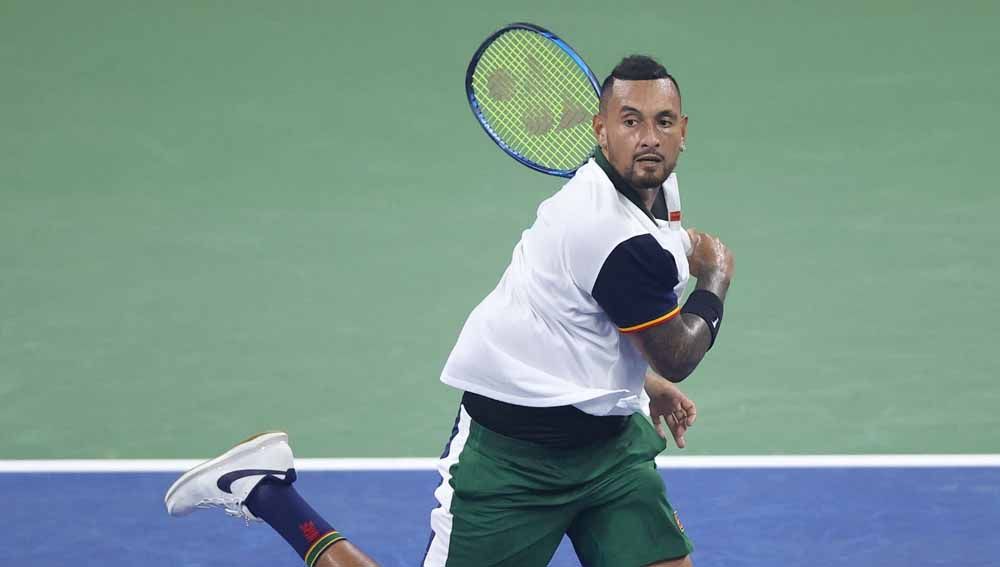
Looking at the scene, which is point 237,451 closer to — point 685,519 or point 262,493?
point 262,493

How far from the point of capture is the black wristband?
17.8ft

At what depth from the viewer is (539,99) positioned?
6223 millimetres

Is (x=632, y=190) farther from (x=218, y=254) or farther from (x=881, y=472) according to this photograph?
(x=218, y=254)

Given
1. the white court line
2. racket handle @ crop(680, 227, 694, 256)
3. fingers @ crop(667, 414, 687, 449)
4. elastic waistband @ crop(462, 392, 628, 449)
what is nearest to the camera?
elastic waistband @ crop(462, 392, 628, 449)

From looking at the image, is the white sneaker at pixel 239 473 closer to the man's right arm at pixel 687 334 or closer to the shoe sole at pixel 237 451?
the shoe sole at pixel 237 451

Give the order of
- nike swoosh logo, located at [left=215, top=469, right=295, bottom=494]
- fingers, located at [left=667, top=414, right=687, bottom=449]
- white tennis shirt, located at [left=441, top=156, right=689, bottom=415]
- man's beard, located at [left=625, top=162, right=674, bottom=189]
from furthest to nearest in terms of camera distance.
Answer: nike swoosh logo, located at [left=215, top=469, right=295, bottom=494], fingers, located at [left=667, top=414, right=687, bottom=449], man's beard, located at [left=625, top=162, right=674, bottom=189], white tennis shirt, located at [left=441, top=156, right=689, bottom=415]

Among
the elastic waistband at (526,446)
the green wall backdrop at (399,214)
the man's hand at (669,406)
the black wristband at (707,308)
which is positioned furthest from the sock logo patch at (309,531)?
the green wall backdrop at (399,214)

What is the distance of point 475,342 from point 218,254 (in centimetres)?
456

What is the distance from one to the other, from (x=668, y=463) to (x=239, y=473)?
2.23 metres

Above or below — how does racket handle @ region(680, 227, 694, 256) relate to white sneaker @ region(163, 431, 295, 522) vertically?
above

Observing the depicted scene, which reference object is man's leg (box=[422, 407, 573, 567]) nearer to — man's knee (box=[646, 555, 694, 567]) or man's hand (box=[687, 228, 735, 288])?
man's knee (box=[646, 555, 694, 567])

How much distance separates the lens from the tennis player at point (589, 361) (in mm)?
5176

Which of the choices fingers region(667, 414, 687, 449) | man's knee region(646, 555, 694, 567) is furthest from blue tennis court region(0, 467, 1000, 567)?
man's knee region(646, 555, 694, 567)

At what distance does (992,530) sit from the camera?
7.24 meters
